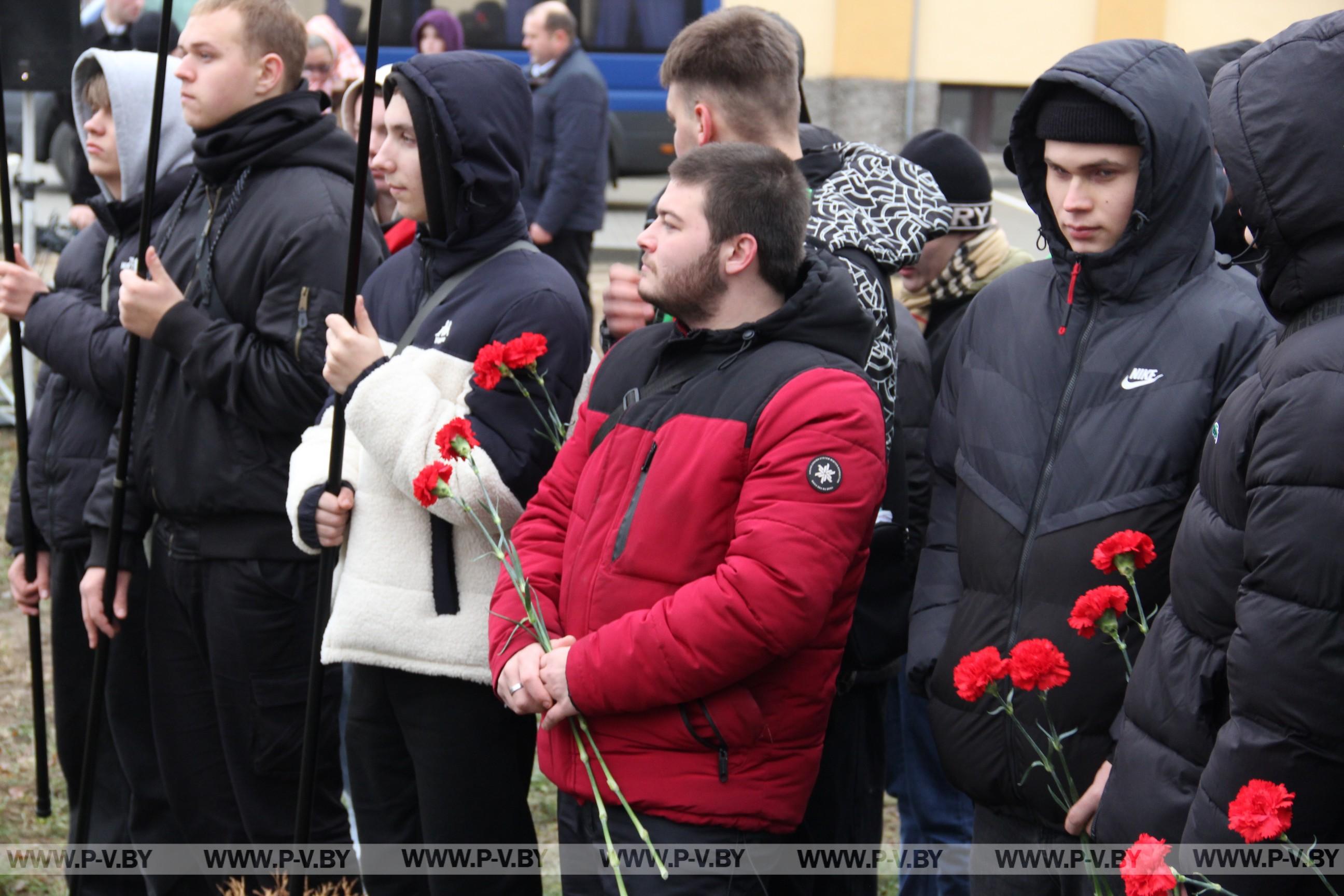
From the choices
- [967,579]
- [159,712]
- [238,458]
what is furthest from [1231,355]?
[159,712]

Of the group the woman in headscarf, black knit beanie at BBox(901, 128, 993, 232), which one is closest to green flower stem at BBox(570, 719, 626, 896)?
black knit beanie at BBox(901, 128, 993, 232)

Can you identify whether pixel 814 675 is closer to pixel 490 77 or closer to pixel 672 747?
pixel 672 747

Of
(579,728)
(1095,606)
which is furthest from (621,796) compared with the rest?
(1095,606)

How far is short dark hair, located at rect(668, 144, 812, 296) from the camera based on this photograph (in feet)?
9.18

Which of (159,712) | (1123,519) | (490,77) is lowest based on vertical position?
(159,712)

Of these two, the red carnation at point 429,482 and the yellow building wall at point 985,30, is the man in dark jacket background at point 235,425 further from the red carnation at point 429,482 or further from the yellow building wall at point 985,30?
the yellow building wall at point 985,30

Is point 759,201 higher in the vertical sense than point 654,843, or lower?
higher

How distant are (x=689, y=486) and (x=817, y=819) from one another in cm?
93

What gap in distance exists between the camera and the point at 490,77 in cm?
341

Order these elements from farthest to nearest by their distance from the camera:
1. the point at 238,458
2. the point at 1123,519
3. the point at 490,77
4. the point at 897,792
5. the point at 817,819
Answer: the point at 897,792
the point at 238,458
the point at 490,77
the point at 817,819
the point at 1123,519

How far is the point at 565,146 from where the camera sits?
9.83m

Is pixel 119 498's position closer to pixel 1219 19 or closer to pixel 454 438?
pixel 454 438

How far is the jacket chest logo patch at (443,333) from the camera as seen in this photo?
10.7 feet

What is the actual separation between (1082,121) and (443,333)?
139 centimetres
